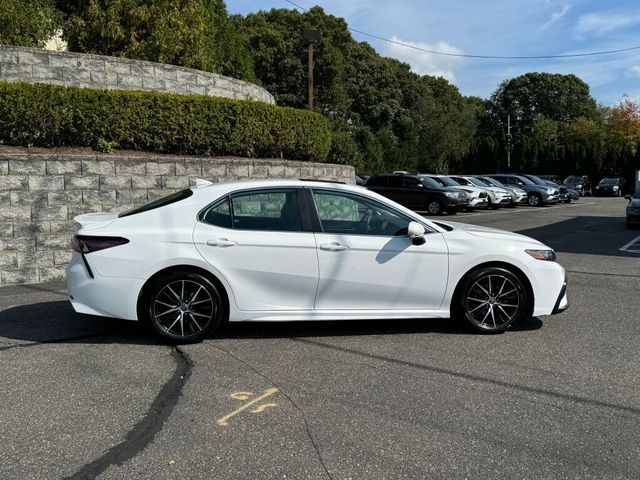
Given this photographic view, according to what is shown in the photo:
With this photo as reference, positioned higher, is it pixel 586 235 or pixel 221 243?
pixel 221 243

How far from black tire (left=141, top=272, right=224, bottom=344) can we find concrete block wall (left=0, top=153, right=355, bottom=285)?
402 cm

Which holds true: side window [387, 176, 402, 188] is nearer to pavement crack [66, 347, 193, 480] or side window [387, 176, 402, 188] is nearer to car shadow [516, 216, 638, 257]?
car shadow [516, 216, 638, 257]

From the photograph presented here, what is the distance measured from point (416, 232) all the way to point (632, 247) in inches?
355

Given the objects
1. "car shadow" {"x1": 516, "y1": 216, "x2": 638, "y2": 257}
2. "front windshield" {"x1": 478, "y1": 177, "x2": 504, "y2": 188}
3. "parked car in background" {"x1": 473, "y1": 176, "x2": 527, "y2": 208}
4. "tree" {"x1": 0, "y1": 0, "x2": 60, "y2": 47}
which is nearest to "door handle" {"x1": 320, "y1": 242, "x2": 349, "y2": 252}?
"car shadow" {"x1": 516, "y1": 216, "x2": 638, "y2": 257}

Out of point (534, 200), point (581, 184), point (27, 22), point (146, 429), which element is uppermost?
point (27, 22)

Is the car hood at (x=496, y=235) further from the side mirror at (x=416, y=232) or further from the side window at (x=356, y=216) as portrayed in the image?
the side window at (x=356, y=216)

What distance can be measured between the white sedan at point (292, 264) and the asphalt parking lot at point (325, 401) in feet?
0.97

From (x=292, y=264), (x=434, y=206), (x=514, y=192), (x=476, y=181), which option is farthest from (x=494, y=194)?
(x=292, y=264)

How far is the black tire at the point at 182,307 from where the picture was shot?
535 centimetres

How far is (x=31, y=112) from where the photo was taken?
9.16 meters

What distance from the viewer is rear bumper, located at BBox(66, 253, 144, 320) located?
17.4 feet

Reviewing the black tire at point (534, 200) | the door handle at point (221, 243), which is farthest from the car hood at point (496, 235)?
the black tire at point (534, 200)

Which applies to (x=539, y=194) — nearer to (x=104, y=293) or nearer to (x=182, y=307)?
(x=182, y=307)

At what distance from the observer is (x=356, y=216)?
18.6 feet
